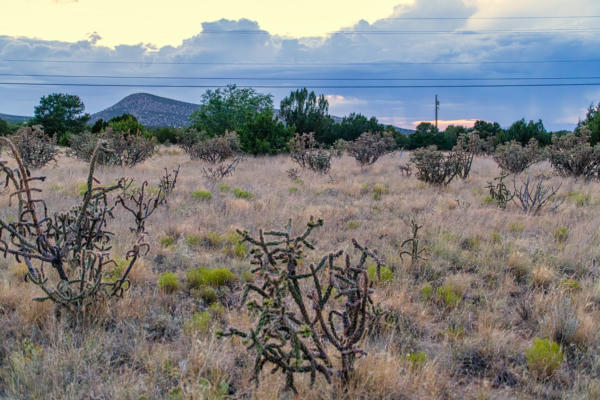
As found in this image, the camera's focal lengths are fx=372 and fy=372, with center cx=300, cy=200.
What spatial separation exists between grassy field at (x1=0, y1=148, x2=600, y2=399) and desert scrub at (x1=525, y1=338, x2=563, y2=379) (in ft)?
0.09

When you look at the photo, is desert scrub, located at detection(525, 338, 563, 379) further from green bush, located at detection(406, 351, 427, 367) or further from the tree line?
the tree line

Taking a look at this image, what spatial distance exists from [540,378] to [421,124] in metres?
47.0

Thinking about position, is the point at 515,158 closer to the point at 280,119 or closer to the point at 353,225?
the point at 353,225

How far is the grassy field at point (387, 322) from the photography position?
2424 millimetres

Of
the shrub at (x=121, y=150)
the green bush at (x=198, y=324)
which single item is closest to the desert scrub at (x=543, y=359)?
the green bush at (x=198, y=324)

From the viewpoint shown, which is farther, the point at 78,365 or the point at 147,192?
the point at 147,192

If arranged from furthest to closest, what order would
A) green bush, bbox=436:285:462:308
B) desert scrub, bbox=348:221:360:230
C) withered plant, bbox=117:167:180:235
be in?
desert scrub, bbox=348:221:360:230, withered plant, bbox=117:167:180:235, green bush, bbox=436:285:462:308

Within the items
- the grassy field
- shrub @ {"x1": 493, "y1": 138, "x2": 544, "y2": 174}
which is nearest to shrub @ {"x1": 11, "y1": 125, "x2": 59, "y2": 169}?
the grassy field

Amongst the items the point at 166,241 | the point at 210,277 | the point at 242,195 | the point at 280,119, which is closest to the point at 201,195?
the point at 242,195

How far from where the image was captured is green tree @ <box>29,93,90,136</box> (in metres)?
39.4

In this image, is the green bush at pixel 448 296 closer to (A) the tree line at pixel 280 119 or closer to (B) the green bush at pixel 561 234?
(B) the green bush at pixel 561 234

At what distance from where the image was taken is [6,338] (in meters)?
2.92

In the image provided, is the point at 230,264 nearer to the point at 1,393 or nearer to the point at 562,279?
the point at 1,393

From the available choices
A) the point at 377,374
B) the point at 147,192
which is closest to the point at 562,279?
the point at 377,374
